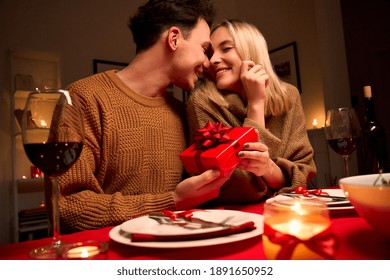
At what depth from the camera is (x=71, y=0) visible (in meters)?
3.02

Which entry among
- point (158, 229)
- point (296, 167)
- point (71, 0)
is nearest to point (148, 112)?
point (296, 167)

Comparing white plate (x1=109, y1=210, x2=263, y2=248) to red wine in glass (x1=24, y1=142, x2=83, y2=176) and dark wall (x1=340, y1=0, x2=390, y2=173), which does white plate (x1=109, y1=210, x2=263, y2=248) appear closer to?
red wine in glass (x1=24, y1=142, x2=83, y2=176)

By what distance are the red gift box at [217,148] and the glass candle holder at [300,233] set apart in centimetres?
32

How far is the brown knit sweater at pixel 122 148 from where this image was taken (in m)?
0.78

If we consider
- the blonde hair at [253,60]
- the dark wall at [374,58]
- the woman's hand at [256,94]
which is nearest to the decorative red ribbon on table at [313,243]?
the woman's hand at [256,94]

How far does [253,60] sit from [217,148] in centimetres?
63

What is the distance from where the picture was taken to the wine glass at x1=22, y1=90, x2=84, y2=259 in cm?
48

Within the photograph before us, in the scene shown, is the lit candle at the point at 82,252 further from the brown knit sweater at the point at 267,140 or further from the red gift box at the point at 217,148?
the brown knit sweater at the point at 267,140

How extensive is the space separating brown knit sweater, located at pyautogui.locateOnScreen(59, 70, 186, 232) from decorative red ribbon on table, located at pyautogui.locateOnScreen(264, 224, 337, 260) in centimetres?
46

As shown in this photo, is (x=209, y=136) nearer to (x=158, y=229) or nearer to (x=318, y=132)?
(x=158, y=229)

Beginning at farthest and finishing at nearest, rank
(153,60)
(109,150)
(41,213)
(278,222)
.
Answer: (41,213), (153,60), (109,150), (278,222)

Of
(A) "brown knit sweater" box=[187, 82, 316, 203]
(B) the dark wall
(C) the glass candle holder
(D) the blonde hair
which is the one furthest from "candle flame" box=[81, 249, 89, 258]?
(B) the dark wall

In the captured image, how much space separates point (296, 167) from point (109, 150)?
21.5 inches
